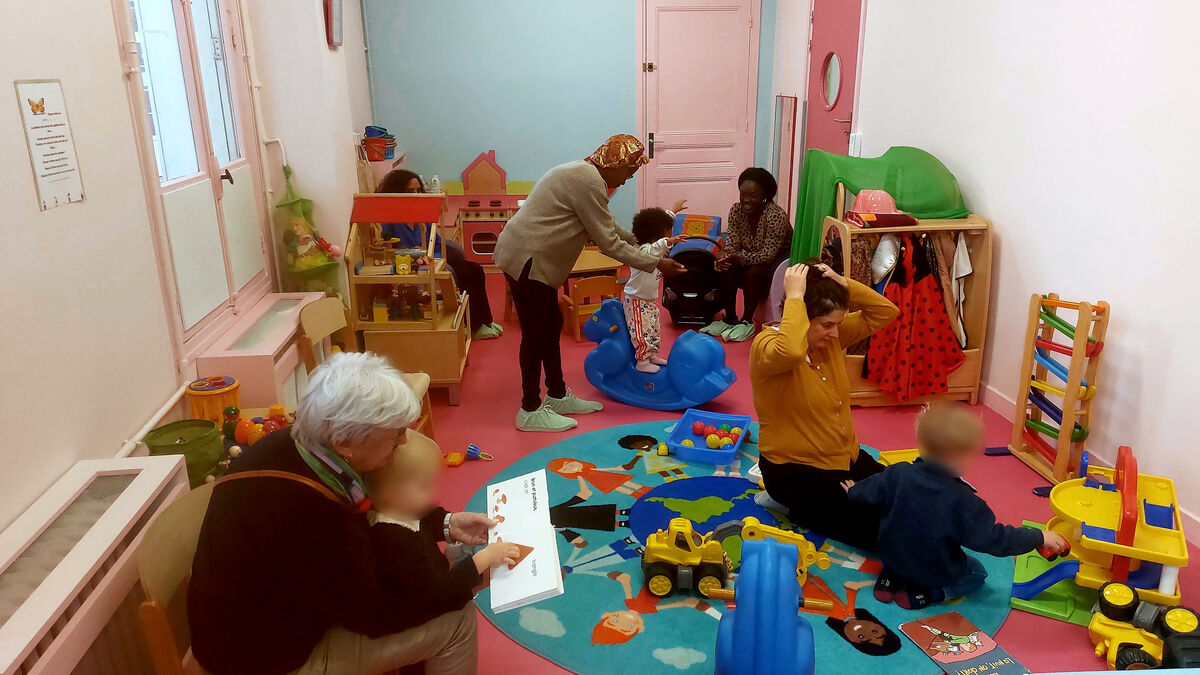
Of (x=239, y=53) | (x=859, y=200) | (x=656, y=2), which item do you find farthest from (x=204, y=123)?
(x=656, y=2)

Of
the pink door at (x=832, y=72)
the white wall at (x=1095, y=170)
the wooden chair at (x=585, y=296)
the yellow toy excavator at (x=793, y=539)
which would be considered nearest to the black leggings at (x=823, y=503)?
the yellow toy excavator at (x=793, y=539)

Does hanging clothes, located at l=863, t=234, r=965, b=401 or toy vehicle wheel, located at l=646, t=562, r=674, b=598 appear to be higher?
hanging clothes, located at l=863, t=234, r=965, b=401

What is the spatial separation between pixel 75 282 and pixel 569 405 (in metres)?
2.30

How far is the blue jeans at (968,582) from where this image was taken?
2.62 meters

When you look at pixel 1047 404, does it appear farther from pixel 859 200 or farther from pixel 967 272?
pixel 859 200

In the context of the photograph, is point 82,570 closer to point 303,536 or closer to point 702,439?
point 303,536

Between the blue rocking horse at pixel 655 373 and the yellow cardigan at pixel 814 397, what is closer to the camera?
the yellow cardigan at pixel 814 397

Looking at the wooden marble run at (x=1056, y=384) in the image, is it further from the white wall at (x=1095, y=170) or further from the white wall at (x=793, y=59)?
the white wall at (x=793, y=59)

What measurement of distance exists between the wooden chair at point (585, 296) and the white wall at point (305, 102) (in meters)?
1.47

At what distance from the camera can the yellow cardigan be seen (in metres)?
2.83

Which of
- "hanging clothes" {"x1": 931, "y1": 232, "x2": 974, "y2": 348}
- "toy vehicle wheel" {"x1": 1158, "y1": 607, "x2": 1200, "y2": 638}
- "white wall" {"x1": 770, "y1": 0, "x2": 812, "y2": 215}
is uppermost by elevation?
"white wall" {"x1": 770, "y1": 0, "x2": 812, "y2": 215}

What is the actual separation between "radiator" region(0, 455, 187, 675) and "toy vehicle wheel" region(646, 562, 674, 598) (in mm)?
1410

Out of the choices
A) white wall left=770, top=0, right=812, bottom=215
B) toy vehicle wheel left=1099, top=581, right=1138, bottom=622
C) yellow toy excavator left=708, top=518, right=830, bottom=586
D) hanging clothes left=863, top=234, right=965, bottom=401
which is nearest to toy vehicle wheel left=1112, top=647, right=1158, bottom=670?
toy vehicle wheel left=1099, top=581, right=1138, bottom=622

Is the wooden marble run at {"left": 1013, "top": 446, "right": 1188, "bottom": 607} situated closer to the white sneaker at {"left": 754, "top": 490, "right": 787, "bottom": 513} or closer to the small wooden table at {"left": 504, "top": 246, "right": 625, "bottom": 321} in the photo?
the white sneaker at {"left": 754, "top": 490, "right": 787, "bottom": 513}
